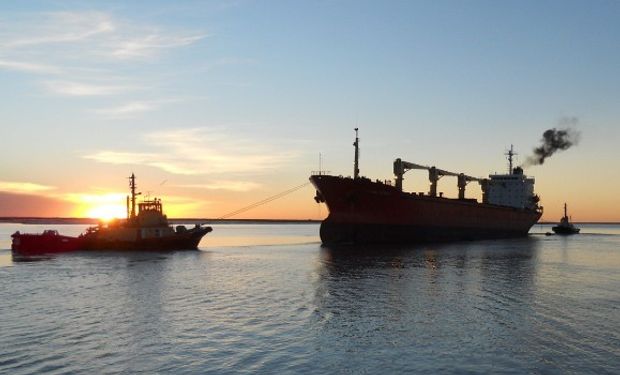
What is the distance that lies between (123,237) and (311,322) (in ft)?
141

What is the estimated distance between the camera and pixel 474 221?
82375mm

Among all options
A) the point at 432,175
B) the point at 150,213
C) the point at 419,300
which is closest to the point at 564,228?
the point at 432,175

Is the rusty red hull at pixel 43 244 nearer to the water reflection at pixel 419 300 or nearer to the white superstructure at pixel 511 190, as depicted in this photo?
the water reflection at pixel 419 300

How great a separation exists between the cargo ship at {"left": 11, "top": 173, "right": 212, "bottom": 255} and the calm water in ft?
69.5

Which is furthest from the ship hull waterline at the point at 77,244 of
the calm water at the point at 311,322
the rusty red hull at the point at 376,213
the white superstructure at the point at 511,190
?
the white superstructure at the point at 511,190

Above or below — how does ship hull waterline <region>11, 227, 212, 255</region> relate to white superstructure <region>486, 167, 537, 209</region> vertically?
below

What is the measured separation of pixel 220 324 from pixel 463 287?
14.9 metres

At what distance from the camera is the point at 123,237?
5609 centimetres

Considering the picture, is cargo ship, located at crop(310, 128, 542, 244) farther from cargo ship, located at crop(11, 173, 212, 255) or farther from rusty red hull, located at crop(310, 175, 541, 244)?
cargo ship, located at crop(11, 173, 212, 255)

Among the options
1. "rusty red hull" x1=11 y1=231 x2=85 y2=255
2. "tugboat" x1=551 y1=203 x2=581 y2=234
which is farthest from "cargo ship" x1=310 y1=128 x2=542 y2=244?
"tugboat" x1=551 y1=203 x2=581 y2=234

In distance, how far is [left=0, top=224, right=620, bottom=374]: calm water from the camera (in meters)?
13.7

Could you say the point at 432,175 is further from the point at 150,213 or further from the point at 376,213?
the point at 150,213

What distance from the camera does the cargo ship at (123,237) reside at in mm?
56156

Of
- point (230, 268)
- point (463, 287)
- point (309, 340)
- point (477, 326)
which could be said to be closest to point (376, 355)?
point (309, 340)
